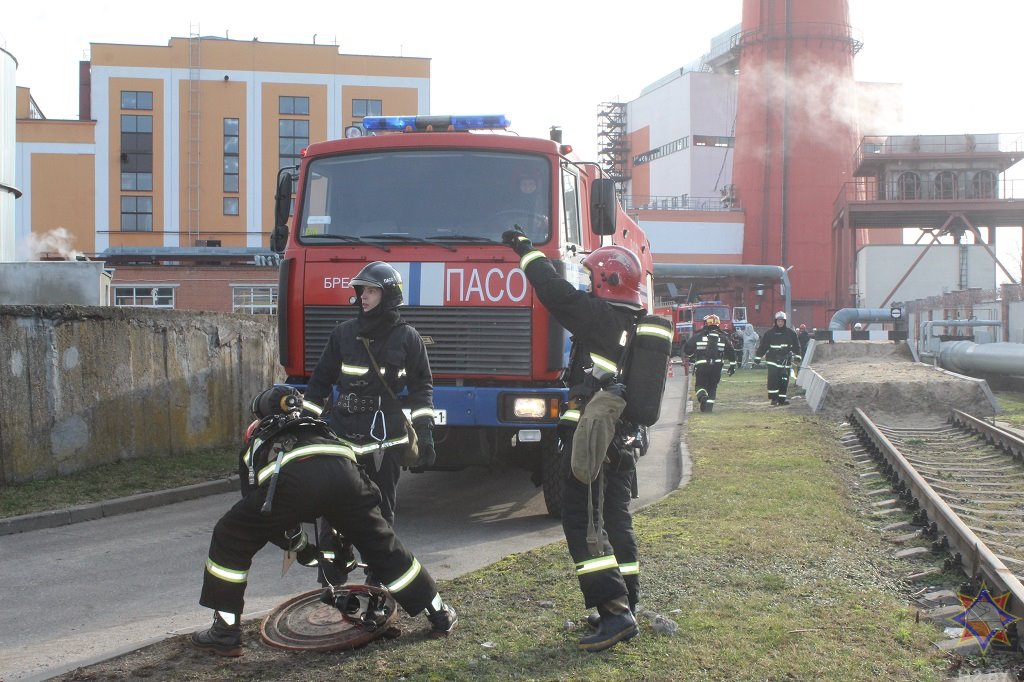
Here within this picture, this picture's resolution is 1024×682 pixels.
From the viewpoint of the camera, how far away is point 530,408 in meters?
8.12

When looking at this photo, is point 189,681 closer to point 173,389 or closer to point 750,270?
point 173,389

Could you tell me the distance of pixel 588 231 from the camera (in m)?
9.30

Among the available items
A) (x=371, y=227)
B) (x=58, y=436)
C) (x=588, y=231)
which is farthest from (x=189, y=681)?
(x=58, y=436)

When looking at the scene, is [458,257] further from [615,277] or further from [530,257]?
[615,277]

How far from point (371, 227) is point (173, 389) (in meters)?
4.71

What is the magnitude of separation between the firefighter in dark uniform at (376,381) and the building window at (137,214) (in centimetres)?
5881

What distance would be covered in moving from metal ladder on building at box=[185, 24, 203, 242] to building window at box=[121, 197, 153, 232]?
215 cm

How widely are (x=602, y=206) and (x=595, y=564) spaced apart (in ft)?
14.5

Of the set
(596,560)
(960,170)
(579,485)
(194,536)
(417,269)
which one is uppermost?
(960,170)

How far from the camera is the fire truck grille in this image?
27.1 feet

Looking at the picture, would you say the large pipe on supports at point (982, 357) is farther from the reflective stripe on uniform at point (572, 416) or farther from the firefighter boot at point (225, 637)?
the firefighter boot at point (225, 637)

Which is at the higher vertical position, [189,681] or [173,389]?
[173,389]

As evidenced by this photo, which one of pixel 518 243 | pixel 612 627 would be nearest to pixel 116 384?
pixel 518 243

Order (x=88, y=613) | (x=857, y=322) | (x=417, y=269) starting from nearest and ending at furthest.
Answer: (x=88, y=613) → (x=417, y=269) → (x=857, y=322)
